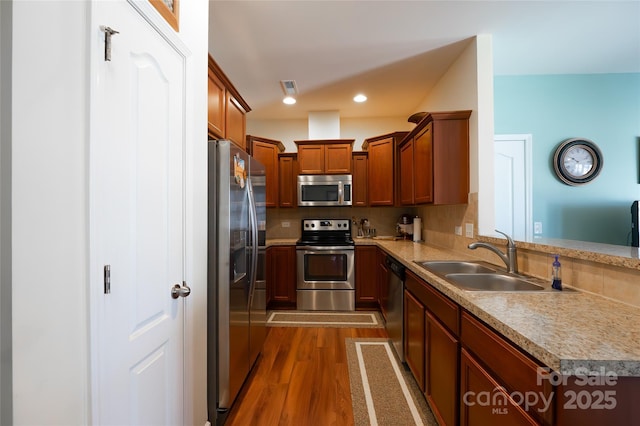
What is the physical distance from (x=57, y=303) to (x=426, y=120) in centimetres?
267

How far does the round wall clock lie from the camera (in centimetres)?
289

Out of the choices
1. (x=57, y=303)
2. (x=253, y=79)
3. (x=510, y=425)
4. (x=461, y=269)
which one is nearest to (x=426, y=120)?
(x=461, y=269)

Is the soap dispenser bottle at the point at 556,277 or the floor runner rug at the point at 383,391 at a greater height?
the soap dispenser bottle at the point at 556,277

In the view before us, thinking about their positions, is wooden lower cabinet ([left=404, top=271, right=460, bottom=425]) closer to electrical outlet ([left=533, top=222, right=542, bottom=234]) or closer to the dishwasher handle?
the dishwasher handle

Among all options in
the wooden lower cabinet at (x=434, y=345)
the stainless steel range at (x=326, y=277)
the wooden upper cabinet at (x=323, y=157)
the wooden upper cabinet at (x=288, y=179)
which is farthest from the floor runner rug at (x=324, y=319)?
the wooden upper cabinet at (x=323, y=157)

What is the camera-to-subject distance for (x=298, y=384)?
1981mm

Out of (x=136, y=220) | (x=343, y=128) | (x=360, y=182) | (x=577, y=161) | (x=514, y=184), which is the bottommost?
(x=136, y=220)

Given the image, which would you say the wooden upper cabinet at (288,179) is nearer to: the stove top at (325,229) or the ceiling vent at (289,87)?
the stove top at (325,229)

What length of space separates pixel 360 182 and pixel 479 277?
7.69ft

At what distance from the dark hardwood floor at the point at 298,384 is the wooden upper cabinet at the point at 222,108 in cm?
189

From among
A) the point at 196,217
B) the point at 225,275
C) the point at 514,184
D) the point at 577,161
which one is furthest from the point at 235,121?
the point at 577,161

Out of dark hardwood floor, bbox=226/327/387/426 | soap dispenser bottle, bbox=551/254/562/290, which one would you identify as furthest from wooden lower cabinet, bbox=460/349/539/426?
dark hardwood floor, bbox=226/327/387/426

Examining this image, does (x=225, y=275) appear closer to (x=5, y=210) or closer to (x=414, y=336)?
(x=5, y=210)

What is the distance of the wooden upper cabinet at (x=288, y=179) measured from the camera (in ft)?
12.9
